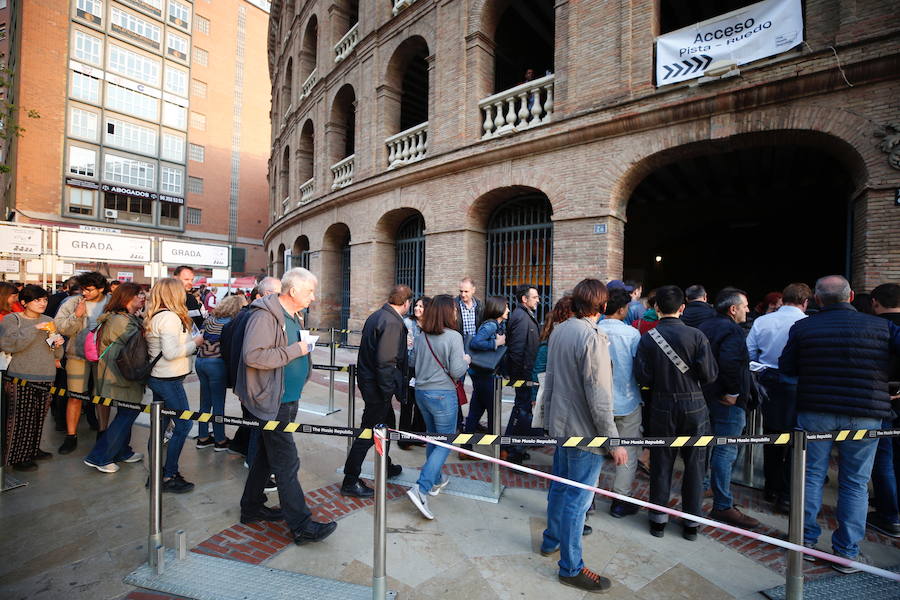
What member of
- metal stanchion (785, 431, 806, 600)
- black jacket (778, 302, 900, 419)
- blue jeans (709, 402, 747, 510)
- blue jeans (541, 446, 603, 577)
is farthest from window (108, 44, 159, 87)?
metal stanchion (785, 431, 806, 600)

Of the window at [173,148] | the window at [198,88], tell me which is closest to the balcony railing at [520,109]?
the window at [173,148]

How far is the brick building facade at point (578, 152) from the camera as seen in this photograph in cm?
636

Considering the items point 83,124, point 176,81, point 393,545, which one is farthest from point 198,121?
point 393,545

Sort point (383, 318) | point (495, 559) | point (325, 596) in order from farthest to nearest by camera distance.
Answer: point (383, 318) < point (495, 559) < point (325, 596)

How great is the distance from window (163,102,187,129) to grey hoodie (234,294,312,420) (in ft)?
134

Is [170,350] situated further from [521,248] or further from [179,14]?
[179,14]

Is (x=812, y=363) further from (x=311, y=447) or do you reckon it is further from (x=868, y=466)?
(x=311, y=447)

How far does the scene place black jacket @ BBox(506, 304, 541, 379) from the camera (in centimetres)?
505

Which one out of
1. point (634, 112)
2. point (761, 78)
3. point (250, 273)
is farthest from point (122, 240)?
point (250, 273)

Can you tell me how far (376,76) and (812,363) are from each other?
1287cm

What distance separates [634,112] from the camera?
7.71m

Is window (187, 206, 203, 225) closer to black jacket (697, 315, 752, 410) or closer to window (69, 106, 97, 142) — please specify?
window (69, 106, 97, 142)

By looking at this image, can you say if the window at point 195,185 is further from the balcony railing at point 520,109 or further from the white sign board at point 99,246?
the balcony railing at point 520,109

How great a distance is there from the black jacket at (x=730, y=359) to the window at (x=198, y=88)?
145 feet
